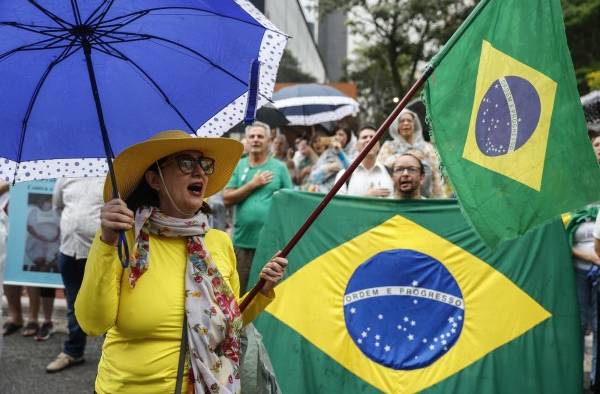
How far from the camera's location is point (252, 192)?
616cm

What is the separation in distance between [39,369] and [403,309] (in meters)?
3.16

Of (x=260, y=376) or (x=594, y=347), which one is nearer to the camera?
(x=260, y=376)

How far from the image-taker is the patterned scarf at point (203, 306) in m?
2.42

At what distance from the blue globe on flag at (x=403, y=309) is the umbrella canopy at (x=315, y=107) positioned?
539 centimetres

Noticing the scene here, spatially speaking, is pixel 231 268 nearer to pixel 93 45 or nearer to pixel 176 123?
pixel 176 123

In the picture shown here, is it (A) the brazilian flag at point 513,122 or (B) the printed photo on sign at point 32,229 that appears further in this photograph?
(B) the printed photo on sign at point 32,229

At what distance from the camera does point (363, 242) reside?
447 cm

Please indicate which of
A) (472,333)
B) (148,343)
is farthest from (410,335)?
(148,343)

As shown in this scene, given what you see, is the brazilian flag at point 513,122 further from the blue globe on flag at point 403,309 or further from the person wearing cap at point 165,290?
the blue globe on flag at point 403,309

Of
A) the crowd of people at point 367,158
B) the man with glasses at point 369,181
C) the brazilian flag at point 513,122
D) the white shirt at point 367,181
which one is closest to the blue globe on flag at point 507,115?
the brazilian flag at point 513,122

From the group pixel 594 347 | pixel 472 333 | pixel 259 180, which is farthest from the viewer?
pixel 259 180

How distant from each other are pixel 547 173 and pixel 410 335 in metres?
1.63

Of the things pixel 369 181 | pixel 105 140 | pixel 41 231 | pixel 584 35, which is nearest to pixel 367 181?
pixel 369 181

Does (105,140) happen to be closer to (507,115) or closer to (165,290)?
(165,290)
